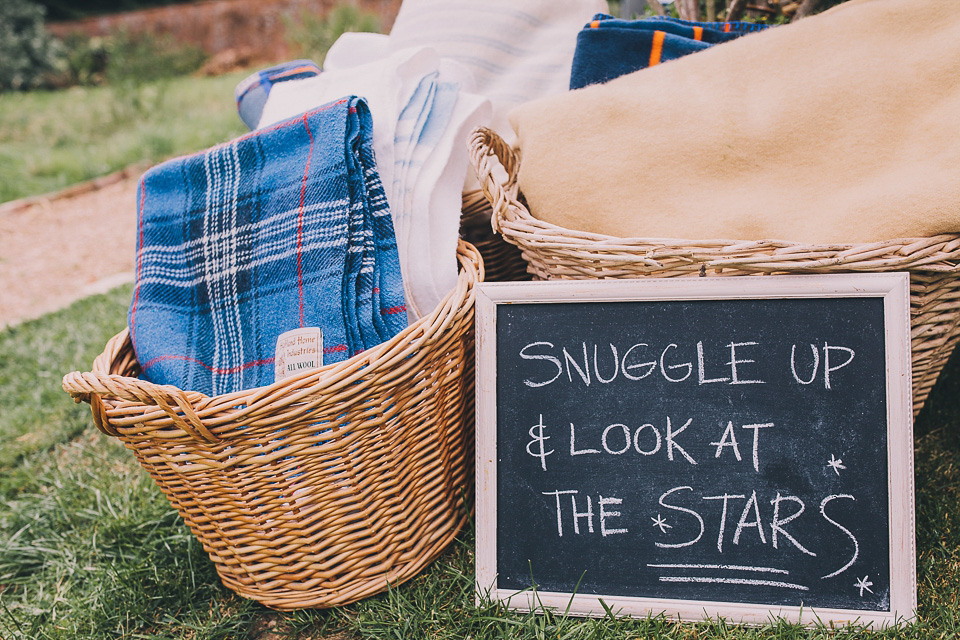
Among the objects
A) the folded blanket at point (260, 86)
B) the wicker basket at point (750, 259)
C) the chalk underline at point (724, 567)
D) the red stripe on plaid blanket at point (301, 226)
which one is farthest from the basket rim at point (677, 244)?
the folded blanket at point (260, 86)

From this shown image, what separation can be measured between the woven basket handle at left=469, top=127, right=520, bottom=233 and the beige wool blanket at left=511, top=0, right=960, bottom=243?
56 mm

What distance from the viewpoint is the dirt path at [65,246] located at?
3096mm

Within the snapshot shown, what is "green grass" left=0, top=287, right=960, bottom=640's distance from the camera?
90cm

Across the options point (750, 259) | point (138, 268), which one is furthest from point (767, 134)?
point (138, 268)

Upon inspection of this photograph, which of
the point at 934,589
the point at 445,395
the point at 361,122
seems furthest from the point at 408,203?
the point at 934,589

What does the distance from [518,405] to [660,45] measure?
72 centimetres

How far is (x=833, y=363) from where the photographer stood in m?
0.82

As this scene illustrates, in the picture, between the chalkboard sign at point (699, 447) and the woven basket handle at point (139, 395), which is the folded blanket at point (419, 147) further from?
the woven basket handle at point (139, 395)

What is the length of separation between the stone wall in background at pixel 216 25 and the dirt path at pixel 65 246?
5.36m

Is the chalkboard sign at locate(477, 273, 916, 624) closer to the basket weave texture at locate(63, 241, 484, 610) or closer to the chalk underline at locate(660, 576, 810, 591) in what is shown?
the chalk underline at locate(660, 576, 810, 591)

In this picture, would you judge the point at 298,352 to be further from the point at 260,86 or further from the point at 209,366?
the point at 260,86

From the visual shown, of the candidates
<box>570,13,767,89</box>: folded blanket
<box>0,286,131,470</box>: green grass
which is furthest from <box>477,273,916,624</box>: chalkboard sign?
<box>0,286,131,470</box>: green grass

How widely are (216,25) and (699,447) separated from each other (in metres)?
10.7

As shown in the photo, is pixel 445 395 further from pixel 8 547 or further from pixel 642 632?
pixel 8 547
